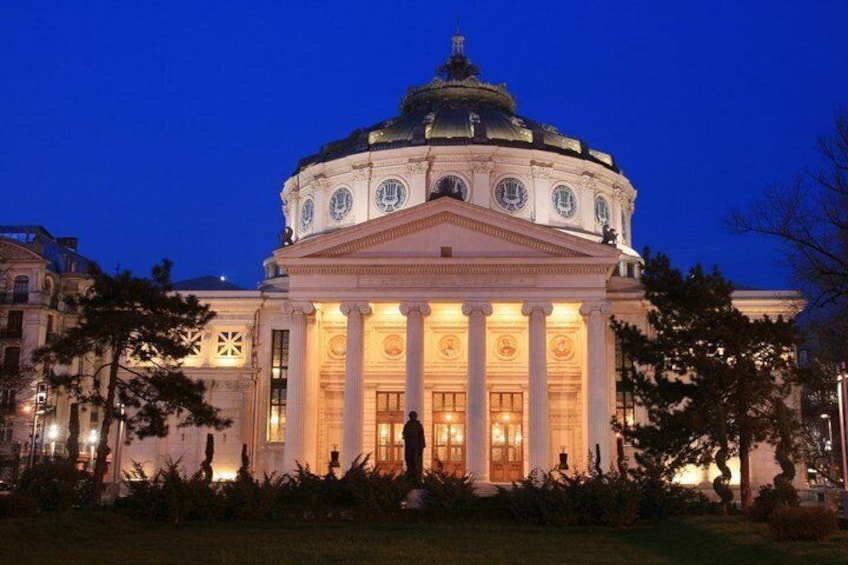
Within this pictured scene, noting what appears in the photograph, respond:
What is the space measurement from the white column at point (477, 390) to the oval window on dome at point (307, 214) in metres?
18.3

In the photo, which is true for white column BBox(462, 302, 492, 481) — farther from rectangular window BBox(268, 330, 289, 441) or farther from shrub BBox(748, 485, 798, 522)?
shrub BBox(748, 485, 798, 522)

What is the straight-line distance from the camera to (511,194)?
193ft

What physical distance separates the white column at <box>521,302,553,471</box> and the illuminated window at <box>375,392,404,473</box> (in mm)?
8199

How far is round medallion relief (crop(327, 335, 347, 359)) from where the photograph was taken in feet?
174

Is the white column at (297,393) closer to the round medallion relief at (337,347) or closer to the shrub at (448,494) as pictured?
the round medallion relief at (337,347)

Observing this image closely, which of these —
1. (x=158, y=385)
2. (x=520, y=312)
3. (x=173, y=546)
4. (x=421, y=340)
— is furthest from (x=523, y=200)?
(x=173, y=546)

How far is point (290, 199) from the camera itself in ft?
215

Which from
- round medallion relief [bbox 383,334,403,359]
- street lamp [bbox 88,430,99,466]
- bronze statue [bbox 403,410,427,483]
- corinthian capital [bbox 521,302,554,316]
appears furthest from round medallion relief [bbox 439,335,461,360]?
street lamp [bbox 88,430,99,466]

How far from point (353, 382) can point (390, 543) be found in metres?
24.1

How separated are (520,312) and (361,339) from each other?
804 cm

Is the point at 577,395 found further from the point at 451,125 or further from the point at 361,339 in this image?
the point at 451,125

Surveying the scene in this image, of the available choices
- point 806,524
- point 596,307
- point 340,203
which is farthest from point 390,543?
point 340,203

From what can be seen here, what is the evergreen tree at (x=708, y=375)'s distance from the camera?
111 ft

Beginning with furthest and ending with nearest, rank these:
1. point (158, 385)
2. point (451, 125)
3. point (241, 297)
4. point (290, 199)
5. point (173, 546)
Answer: point (290, 199)
point (451, 125)
point (241, 297)
point (158, 385)
point (173, 546)
